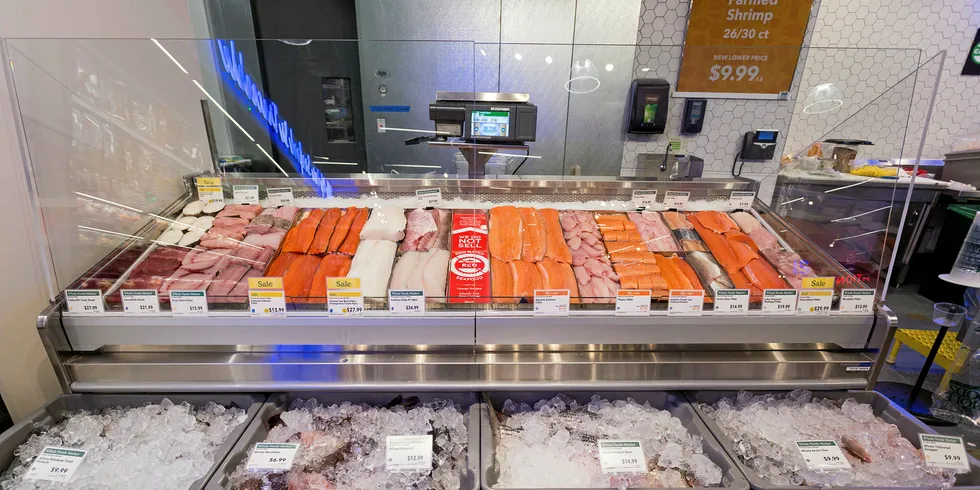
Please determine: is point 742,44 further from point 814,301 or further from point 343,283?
point 343,283

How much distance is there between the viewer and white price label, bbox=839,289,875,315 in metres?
1.60

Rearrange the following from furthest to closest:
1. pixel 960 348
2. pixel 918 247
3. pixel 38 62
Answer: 1. pixel 918 247
2. pixel 960 348
3. pixel 38 62

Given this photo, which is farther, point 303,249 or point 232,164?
point 232,164

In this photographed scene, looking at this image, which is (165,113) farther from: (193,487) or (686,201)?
(686,201)

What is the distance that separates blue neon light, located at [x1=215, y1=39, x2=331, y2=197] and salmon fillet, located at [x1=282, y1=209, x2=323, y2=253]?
0.24 metres

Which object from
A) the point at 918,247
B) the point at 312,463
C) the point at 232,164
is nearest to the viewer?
the point at 312,463

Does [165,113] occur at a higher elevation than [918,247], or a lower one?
higher

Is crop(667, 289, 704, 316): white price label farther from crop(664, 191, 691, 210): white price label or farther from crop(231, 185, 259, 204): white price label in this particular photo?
crop(231, 185, 259, 204): white price label

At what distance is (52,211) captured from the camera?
163cm

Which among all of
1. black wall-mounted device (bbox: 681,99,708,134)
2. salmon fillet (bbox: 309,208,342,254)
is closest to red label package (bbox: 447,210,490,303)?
salmon fillet (bbox: 309,208,342,254)

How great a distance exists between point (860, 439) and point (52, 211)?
3172 millimetres

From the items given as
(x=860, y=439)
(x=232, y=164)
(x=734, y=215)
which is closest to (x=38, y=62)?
(x=232, y=164)

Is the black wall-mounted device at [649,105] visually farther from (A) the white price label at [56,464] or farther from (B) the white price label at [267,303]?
(A) the white price label at [56,464]

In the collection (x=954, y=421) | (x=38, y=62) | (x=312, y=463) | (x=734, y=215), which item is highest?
(x=38, y=62)
